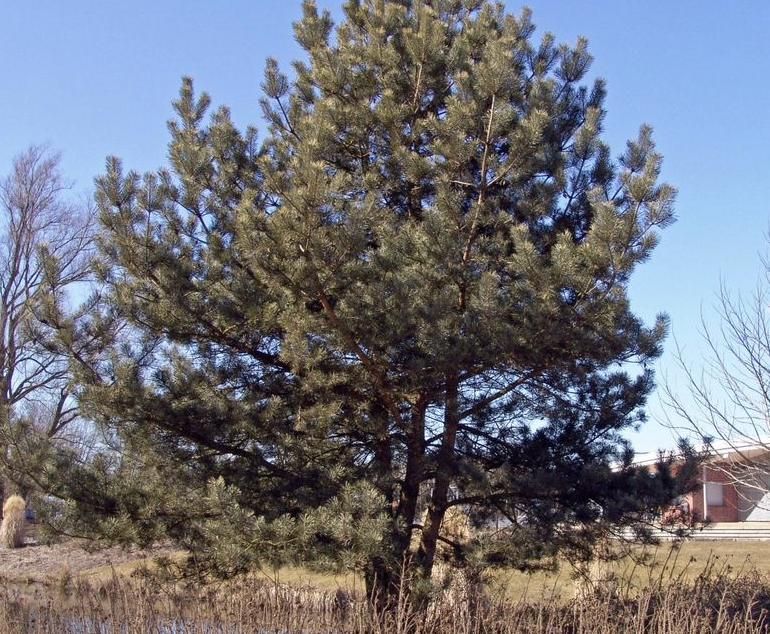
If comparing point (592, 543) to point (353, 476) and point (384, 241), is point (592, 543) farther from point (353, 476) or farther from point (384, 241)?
point (384, 241)

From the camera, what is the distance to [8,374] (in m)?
28.5

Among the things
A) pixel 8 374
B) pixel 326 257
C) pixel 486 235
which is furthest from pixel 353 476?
pixel 8 374

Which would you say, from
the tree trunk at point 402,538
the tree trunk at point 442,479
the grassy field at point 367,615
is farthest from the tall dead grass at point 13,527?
the tree trunk at point 442,479

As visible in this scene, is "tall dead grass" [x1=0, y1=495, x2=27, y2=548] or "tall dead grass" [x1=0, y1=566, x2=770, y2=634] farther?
"tall dead grass" [x1=0, y1=495, x2=27, y2=548]

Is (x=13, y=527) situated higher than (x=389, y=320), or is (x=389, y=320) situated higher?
(x=389, y=320)

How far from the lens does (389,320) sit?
7.17m

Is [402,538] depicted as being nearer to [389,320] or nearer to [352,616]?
[352,616]

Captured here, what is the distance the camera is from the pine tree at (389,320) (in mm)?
7066

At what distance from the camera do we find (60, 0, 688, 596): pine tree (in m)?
7.07

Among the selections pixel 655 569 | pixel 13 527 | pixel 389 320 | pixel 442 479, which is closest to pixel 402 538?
pixel 442 479

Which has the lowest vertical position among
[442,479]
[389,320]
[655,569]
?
[655,569]

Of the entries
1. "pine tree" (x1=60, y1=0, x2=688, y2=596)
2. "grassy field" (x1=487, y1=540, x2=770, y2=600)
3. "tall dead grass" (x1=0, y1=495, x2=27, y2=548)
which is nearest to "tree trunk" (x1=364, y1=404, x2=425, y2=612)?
"pine tree" (x1=60, y1=0, x2=688, y2=596)

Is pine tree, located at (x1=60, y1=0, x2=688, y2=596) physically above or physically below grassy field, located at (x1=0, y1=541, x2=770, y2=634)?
above

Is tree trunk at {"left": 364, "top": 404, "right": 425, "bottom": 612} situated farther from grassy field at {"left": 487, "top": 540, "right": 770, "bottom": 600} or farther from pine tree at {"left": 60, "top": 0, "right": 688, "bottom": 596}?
grassy field at {"left": 487, "top": 540, "right": 770, "bottom": 600}
